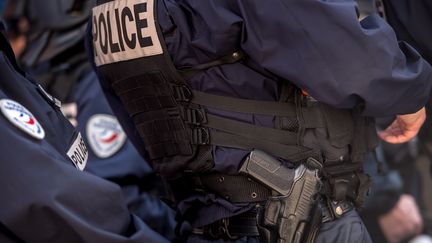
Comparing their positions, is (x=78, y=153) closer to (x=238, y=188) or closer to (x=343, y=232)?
(x=238, y=188)

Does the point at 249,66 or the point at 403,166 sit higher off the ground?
the point at 249,66

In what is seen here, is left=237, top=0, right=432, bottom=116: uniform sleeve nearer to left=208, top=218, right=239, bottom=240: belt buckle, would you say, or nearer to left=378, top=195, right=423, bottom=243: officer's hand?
left=208, top=218, right=239, bottom=240: belt buckle

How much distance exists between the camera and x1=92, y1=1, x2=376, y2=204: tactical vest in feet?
7.40

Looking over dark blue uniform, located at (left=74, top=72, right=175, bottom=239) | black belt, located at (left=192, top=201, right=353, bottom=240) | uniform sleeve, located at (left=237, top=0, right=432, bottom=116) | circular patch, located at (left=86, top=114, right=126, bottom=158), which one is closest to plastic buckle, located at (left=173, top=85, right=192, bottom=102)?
uniform sleeve, located at (left=237, top=0, right=432, bottom=116)

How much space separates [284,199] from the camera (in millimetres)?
2225

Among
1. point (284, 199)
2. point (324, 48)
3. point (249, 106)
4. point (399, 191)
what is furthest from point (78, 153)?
point (399, 191)

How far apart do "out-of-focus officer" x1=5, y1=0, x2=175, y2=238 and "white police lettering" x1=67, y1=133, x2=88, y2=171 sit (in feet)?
3.07

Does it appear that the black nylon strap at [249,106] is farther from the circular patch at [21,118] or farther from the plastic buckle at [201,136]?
the circular patch at [21,118]

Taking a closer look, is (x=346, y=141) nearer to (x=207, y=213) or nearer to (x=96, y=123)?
(x=207, y=213)

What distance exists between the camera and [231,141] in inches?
89.2

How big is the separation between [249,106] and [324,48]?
0.31 meters

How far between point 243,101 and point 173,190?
1.66 feet

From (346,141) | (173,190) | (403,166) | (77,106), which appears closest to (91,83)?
(77,106)

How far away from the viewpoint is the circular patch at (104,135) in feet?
10.7
